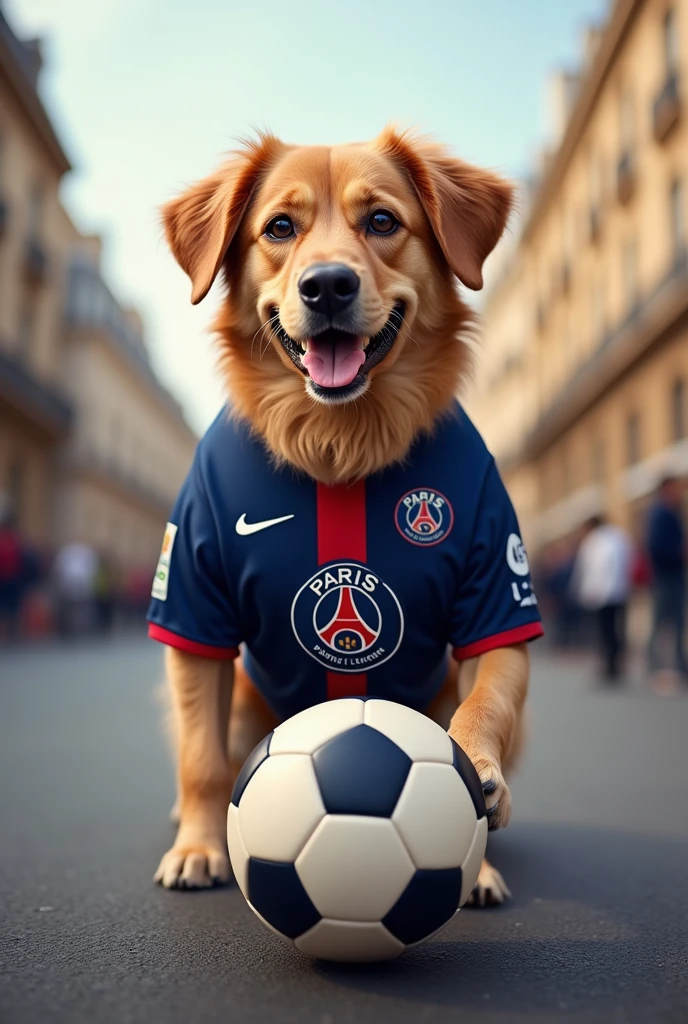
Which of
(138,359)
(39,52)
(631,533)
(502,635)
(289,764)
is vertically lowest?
(289,764)

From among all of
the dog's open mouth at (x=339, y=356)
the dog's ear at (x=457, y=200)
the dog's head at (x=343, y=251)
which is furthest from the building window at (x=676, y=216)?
the dog's open mouth at (x=339, y=356)

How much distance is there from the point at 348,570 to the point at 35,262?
29.4 m

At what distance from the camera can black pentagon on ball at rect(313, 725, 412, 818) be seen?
1.95 metres

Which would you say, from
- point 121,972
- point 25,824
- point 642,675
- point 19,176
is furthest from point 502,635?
point 19,176

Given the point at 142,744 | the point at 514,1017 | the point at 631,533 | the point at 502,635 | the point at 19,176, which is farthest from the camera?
the point at 19,176

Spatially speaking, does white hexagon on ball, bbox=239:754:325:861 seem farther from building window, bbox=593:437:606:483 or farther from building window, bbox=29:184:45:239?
building window, bbox=29:184:45:239

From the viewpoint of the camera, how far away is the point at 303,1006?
181 centimetres

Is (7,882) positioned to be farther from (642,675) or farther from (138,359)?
(138,359)

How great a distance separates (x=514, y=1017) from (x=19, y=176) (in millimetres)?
30490

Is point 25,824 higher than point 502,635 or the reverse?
the reverse

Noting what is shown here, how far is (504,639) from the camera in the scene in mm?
2631

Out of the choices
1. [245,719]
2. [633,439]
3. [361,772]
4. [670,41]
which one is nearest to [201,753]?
[245,719]

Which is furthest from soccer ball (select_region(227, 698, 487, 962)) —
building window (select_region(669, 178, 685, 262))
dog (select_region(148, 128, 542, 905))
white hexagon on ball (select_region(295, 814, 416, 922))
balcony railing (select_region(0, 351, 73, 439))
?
balcony railing (select_region(0, 351, 73, 439))

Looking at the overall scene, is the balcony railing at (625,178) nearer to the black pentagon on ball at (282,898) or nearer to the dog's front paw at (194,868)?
the dog's front paw at (194,868)
